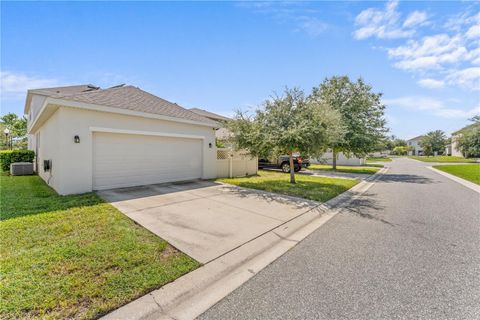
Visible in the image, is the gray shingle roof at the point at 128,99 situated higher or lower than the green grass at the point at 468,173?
higher

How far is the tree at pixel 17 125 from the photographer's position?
94.5ft

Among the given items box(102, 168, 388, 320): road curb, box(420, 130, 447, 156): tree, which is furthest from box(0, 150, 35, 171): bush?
box(420, 130, 447, 156): tree

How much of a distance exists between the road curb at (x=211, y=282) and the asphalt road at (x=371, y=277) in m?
0.14

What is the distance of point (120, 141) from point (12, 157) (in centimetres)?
1057

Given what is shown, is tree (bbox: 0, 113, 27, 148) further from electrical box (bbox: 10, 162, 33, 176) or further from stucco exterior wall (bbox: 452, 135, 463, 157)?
stucco exterior wall (bbox: 452, 135, 463, 157)

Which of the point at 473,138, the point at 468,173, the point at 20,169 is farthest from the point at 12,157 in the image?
the point at 473,138

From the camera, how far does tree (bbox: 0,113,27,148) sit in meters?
28.8

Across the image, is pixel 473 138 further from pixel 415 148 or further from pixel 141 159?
pixel 415 148

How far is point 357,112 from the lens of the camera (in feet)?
56.6

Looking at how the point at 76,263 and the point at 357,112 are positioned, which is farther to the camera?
the point at 357,112

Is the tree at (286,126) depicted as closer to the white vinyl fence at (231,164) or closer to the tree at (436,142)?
the white vinyl fence at (231,164)

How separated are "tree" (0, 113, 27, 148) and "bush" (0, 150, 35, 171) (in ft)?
70.0

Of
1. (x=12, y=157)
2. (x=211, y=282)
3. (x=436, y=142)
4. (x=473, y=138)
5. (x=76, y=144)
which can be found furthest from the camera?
(x=436, y=142)

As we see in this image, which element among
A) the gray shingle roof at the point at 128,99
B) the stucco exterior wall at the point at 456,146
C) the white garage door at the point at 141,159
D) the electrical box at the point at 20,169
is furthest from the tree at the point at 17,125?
the stucco exterior wall at the point at 456,146
